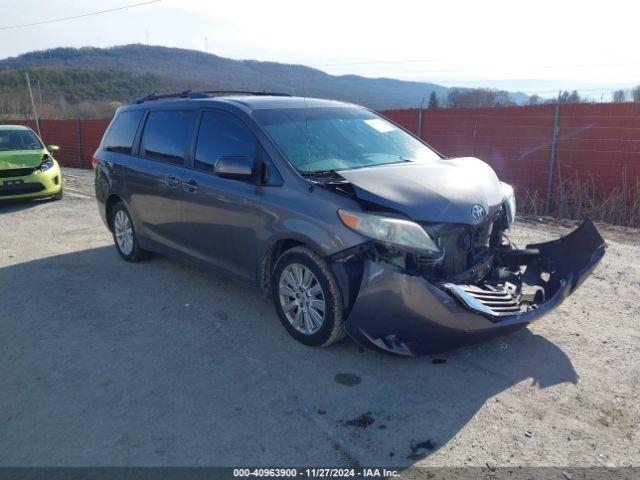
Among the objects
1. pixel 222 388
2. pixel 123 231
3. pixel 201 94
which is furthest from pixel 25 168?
pixel 222 388

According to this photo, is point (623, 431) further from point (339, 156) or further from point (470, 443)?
point (339, 156)

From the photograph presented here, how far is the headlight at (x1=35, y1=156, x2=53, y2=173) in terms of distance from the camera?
10.9 metres

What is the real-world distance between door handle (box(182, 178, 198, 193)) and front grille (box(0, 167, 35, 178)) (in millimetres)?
6953

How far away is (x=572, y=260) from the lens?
14.6 ft

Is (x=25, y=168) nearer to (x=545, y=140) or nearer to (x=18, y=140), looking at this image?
(x=18, y=140)

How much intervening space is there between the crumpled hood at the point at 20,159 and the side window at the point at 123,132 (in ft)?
15.8

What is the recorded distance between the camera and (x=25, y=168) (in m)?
10.6

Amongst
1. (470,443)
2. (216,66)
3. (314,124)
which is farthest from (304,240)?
(216,66)

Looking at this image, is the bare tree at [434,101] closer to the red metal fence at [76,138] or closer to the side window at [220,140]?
the side window at [220,140]

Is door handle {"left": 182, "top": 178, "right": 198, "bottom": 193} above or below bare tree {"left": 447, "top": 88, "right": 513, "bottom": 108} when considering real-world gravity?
below

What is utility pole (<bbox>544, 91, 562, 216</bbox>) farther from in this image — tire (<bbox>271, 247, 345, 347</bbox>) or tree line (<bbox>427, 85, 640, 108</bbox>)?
tire (<bbox>271, 247, 345, 347</bbox>)

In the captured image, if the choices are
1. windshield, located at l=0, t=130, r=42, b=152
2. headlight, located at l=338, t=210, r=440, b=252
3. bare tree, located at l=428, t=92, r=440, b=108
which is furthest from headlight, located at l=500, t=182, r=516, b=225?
windshield, located at l=0, t=130, r=42, b=152

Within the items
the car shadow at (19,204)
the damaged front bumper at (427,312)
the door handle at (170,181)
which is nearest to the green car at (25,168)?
the car shadow at (19,204)

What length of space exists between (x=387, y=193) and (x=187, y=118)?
2.49 meters
